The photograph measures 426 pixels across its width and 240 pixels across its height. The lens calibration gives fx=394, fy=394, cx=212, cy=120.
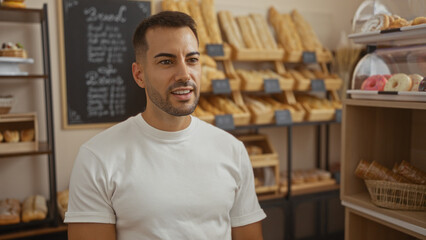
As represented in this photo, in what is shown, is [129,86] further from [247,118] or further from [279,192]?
[279,192]

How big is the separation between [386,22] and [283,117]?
140 cm

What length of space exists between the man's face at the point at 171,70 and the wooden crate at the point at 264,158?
1.70 m

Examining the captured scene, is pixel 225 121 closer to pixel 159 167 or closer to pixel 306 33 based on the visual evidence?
pixel 306 33

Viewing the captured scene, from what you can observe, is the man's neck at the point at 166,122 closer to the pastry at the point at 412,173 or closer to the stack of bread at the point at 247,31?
the pastry at the point at 412,173

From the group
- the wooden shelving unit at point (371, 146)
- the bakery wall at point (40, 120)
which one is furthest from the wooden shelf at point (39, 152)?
the wooden shelving unit at point (371, 146)

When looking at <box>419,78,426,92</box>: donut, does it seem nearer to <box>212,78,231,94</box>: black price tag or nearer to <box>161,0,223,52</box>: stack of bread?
<box>212,78,231,94</box>: black price tag

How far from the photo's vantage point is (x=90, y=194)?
1.23 meters

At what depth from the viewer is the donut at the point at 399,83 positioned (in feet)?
4.85

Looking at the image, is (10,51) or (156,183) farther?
(10,51)

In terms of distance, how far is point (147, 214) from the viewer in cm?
124

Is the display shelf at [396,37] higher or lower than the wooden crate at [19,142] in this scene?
higher

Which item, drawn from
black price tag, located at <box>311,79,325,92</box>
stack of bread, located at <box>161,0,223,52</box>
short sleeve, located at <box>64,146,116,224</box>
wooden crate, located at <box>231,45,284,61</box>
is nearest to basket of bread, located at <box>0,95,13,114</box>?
stack of bread, located at <box>161,0,223,52</box>

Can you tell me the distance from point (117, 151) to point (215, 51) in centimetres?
166

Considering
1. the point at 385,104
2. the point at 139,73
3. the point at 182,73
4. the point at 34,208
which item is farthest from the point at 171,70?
the point at 34,208
